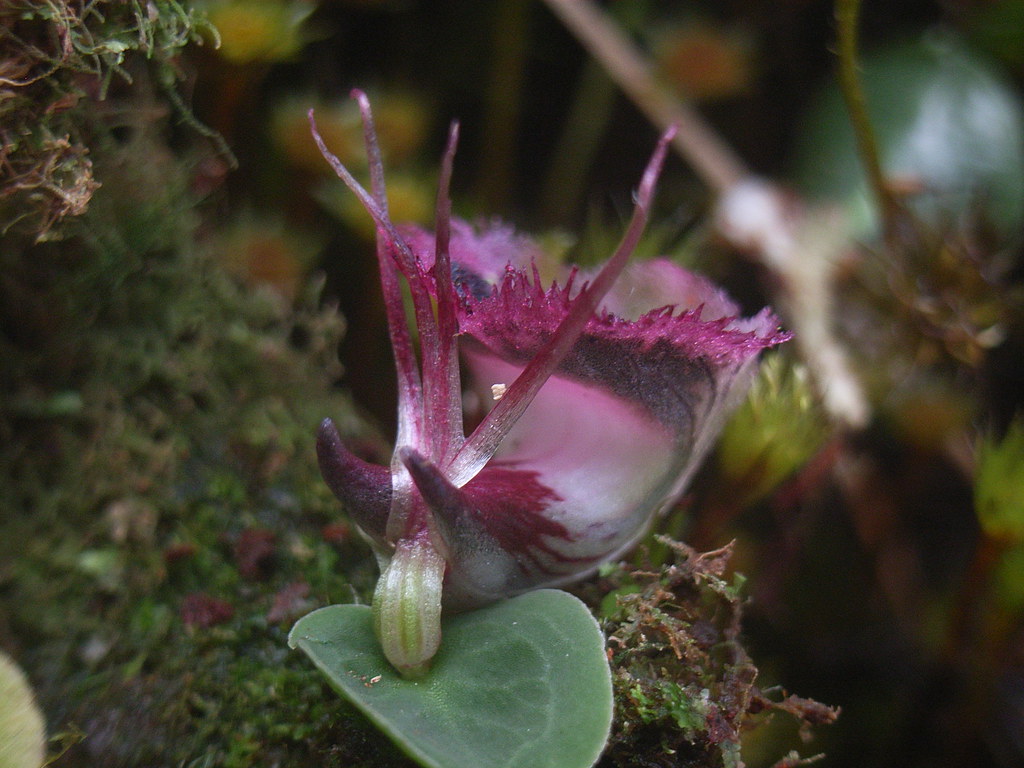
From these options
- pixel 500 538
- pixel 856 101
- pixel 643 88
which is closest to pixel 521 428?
pixel 500 538

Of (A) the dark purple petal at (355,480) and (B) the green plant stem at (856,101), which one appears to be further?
(B) the green plant stem at (856,101)

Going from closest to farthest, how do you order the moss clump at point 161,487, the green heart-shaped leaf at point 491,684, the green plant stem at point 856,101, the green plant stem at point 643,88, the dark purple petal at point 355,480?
the green heart-shaped leaf at point 491,684 < the dark purple petal at point 355,480 < the moss clump at point 161,487 < the green plant stem at point 856,101 < the green plant stem at point 643,88

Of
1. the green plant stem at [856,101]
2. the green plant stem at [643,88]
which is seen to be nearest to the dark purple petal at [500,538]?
the green plant stem at [856,101]

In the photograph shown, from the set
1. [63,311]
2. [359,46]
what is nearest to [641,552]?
[63,311]

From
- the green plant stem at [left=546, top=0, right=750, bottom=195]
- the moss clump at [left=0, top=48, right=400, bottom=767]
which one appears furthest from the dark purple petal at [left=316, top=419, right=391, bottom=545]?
the green plant stem at [left=546, top=0, right=750, bottom=195]

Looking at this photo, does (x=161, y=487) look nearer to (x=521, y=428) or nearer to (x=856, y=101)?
(x=521, y=428)

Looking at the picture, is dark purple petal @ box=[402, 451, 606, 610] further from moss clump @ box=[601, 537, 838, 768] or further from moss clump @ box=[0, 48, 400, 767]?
moss clump @ box=[0, 48, 400, 767]

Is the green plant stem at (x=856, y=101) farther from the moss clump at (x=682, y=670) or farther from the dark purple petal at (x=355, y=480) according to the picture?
the dark purple petal at (x=355, y=480)
